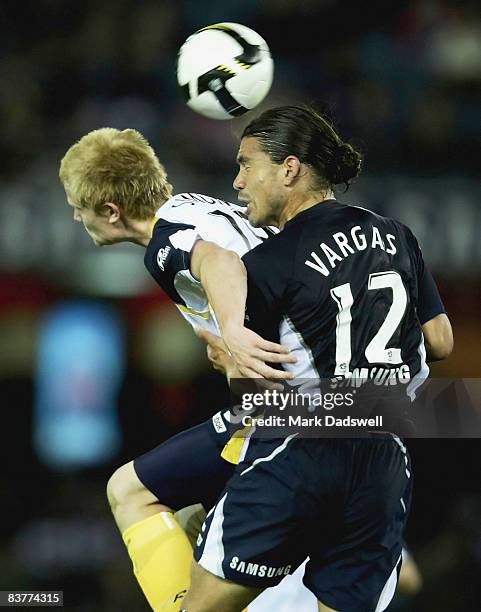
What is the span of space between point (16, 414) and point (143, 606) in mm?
1530

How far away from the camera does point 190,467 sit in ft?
13.1

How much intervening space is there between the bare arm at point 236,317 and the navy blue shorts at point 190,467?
2.71ft

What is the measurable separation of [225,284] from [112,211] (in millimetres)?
1207

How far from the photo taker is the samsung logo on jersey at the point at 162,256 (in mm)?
3633

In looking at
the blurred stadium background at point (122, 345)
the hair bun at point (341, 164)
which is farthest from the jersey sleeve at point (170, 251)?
the blurred stadium background at point (122, 345)

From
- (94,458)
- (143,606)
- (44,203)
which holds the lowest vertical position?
(143,606)

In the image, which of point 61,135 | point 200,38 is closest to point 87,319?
point 61,135

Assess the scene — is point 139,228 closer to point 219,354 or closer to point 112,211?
point 112,211

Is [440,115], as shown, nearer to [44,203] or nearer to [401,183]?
[401,183]

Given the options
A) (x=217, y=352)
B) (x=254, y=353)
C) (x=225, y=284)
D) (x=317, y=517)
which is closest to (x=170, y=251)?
(x=225, y=284)

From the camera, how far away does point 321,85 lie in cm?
793

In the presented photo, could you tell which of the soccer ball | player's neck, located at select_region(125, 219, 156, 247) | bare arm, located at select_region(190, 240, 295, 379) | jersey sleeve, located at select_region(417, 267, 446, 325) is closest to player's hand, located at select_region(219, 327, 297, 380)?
bare arm, located at select_region(190, 240, 295, 379)

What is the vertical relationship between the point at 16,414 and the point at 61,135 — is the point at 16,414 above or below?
below

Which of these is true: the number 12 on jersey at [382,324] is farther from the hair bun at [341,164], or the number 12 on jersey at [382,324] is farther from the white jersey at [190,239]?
the white jersey at [190,239]
